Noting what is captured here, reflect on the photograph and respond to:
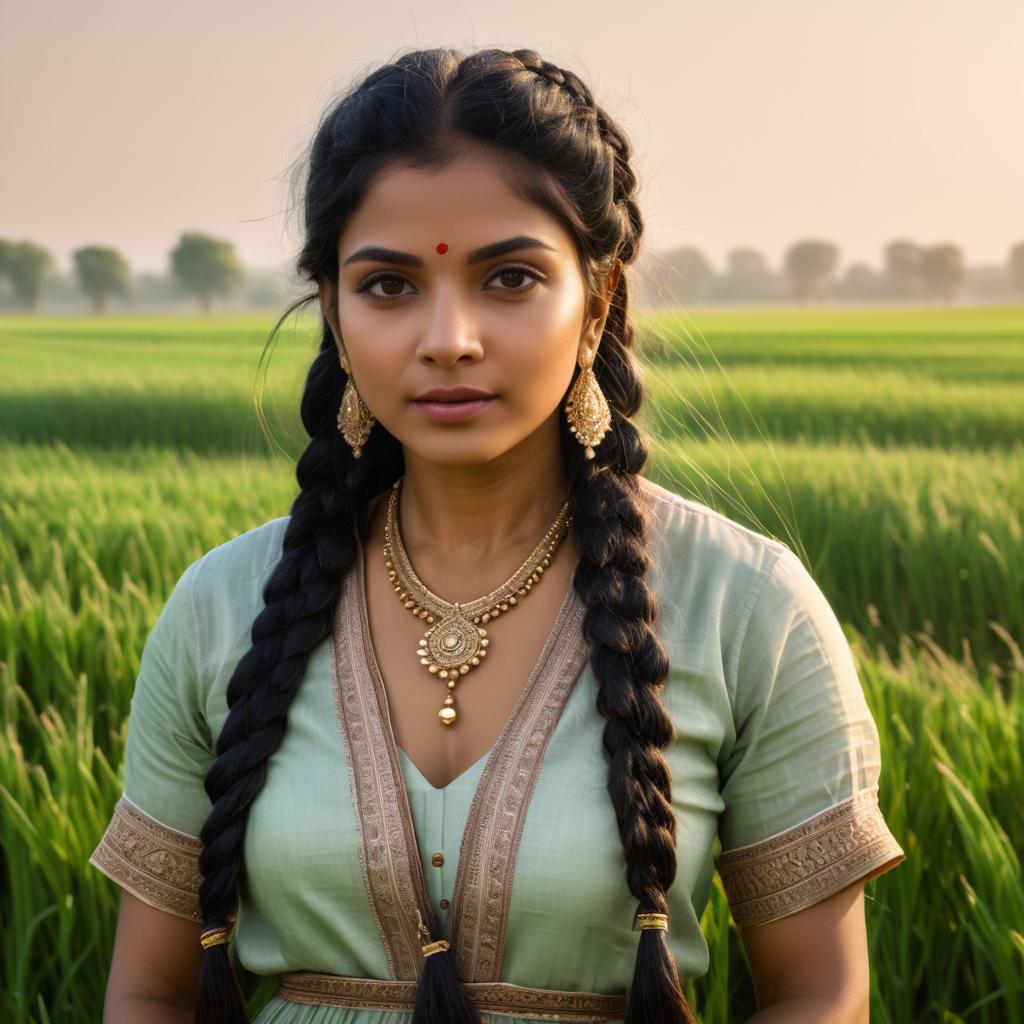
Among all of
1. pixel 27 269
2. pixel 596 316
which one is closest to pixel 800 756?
pixel 596 316

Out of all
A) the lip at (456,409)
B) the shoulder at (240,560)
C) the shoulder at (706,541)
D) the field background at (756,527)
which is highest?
the lip at (456,409)

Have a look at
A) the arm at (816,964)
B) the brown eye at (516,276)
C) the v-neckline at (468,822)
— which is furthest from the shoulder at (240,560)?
the arm at (816,964)

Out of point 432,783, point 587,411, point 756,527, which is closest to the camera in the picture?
point 432,783

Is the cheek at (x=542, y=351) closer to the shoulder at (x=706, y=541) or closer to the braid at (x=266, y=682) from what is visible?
the shoulder at (x=706, y=541)

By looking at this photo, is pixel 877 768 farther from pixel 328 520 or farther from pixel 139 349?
pixel 139 349

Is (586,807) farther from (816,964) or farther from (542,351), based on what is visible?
(542,351)

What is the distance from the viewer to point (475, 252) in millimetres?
1324

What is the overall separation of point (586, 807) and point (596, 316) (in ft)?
1.84

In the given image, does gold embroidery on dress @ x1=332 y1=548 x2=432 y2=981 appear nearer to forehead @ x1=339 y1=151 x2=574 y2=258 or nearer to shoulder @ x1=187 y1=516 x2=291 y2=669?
shoulder @ x1=187 y1=516 x2=291 y2=669

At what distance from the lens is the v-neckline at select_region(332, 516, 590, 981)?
132 cm

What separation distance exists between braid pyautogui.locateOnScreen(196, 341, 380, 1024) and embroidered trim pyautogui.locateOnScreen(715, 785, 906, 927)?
549 mm

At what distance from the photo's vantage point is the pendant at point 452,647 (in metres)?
1.45

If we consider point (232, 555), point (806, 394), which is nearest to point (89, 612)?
point (232, 555)

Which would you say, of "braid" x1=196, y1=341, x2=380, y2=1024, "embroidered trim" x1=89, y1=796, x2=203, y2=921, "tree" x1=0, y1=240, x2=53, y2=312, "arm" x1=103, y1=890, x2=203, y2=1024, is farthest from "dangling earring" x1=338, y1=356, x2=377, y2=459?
"tree" x1=0, y1=240, x2=53, y2=312
